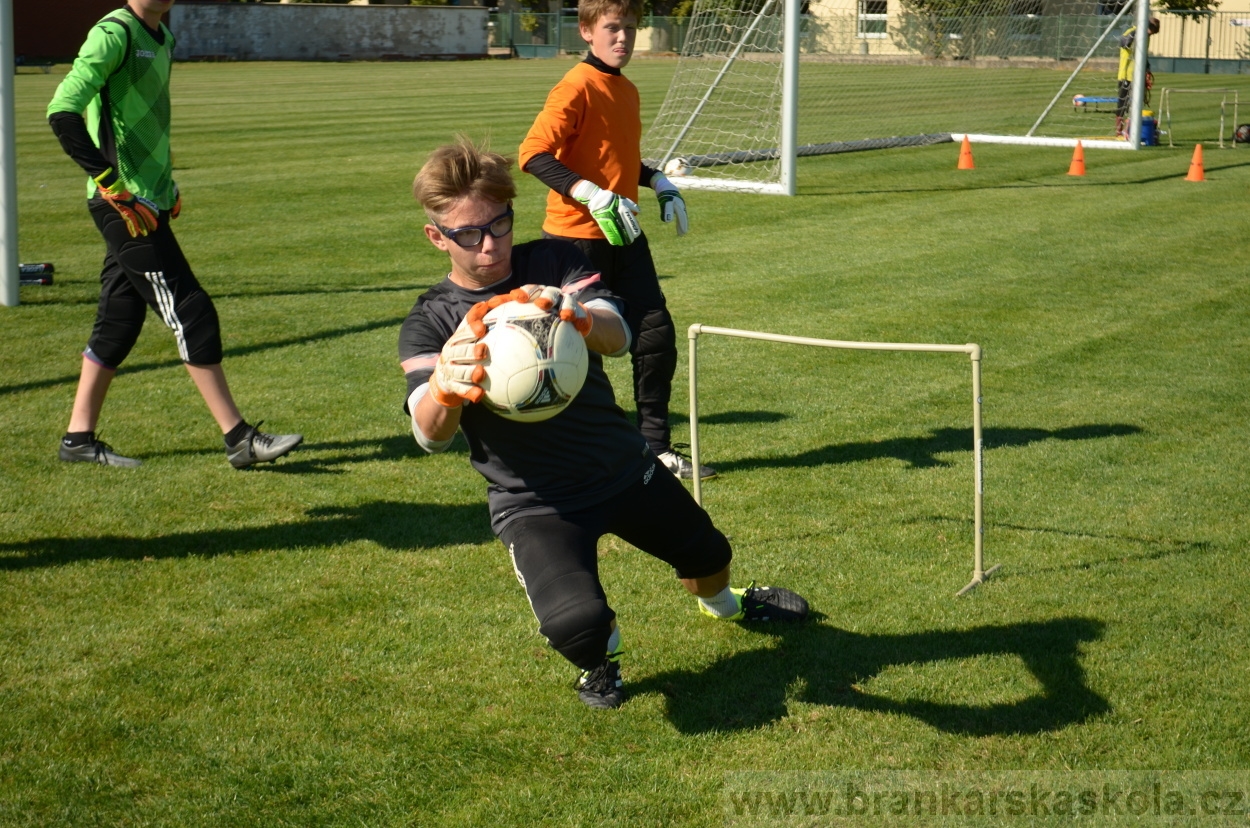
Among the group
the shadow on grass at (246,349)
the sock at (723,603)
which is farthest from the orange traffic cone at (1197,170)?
the sock at (723,603)

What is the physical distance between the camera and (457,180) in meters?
3.57

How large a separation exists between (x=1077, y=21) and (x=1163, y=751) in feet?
91.1

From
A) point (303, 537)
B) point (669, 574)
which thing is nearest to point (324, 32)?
point (303, 537)

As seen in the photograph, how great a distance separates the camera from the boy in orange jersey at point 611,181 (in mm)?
5617

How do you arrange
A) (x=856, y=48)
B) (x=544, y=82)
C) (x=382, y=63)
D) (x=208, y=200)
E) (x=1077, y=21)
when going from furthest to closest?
(x=382, y=63) → (x=544, y=82) → (x=856, y=48) → (x=1077, y=21) → (x=208, y=200)

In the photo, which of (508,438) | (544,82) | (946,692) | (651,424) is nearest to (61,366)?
(651,424)

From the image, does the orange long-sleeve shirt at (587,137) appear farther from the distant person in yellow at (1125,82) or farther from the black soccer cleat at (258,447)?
the distant person in yellow at (1125,82)

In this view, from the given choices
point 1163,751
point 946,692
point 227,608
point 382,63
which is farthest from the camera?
point 382,63

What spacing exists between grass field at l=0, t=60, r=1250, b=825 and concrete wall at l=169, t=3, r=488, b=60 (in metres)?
43.4

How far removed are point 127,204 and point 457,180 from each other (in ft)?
10.6

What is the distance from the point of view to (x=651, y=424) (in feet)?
21.3

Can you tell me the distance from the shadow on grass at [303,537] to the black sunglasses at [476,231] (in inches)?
82.1

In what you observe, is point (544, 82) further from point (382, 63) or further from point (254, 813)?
point (254, 813)

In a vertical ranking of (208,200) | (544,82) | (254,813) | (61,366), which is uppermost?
(544,82)
